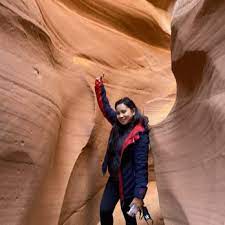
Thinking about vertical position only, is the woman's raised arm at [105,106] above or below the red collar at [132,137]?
above

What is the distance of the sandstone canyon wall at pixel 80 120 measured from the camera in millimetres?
1800

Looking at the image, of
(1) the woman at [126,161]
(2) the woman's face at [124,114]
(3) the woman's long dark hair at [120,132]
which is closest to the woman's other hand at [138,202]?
(1) the woman at [126,161]

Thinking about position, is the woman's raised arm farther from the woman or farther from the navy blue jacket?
the navy blue jacket

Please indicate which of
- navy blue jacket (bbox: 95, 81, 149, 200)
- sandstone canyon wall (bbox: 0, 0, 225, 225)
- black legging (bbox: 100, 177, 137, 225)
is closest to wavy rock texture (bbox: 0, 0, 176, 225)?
sandstone canyon wall (bbox: 0, 0, 225, 225)

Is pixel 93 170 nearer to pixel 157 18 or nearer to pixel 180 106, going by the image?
pixel 180 106

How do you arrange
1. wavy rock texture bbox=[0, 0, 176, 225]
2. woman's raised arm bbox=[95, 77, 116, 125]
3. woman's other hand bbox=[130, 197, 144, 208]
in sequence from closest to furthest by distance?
wavy rock texture bbox=[0, 0, 176, 225]
woman's other hand bbox=[130, 197, 144, 208]
woman's raised arm bbox=[95, 77, 116, 125]

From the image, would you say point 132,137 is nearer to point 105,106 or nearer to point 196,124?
point 105,106

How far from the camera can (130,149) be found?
2.40m

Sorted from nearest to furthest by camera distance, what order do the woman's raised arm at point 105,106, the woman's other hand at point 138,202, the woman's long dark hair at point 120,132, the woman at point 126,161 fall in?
the woman's other hand at point 138,202, the woman at point 126,161, the woman's long dark hair at point 120,132, the woman's raised arm at point 105,106

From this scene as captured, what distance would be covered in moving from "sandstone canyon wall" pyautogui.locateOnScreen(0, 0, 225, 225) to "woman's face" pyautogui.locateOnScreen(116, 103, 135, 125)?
18cm

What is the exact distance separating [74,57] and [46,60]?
80cm

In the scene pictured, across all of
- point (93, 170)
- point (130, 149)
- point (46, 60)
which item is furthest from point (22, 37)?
point (93, 170)

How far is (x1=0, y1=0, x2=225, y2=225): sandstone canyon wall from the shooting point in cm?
180

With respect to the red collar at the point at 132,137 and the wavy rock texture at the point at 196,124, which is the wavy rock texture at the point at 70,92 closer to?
the wavy rock texture at the point at 196,124
